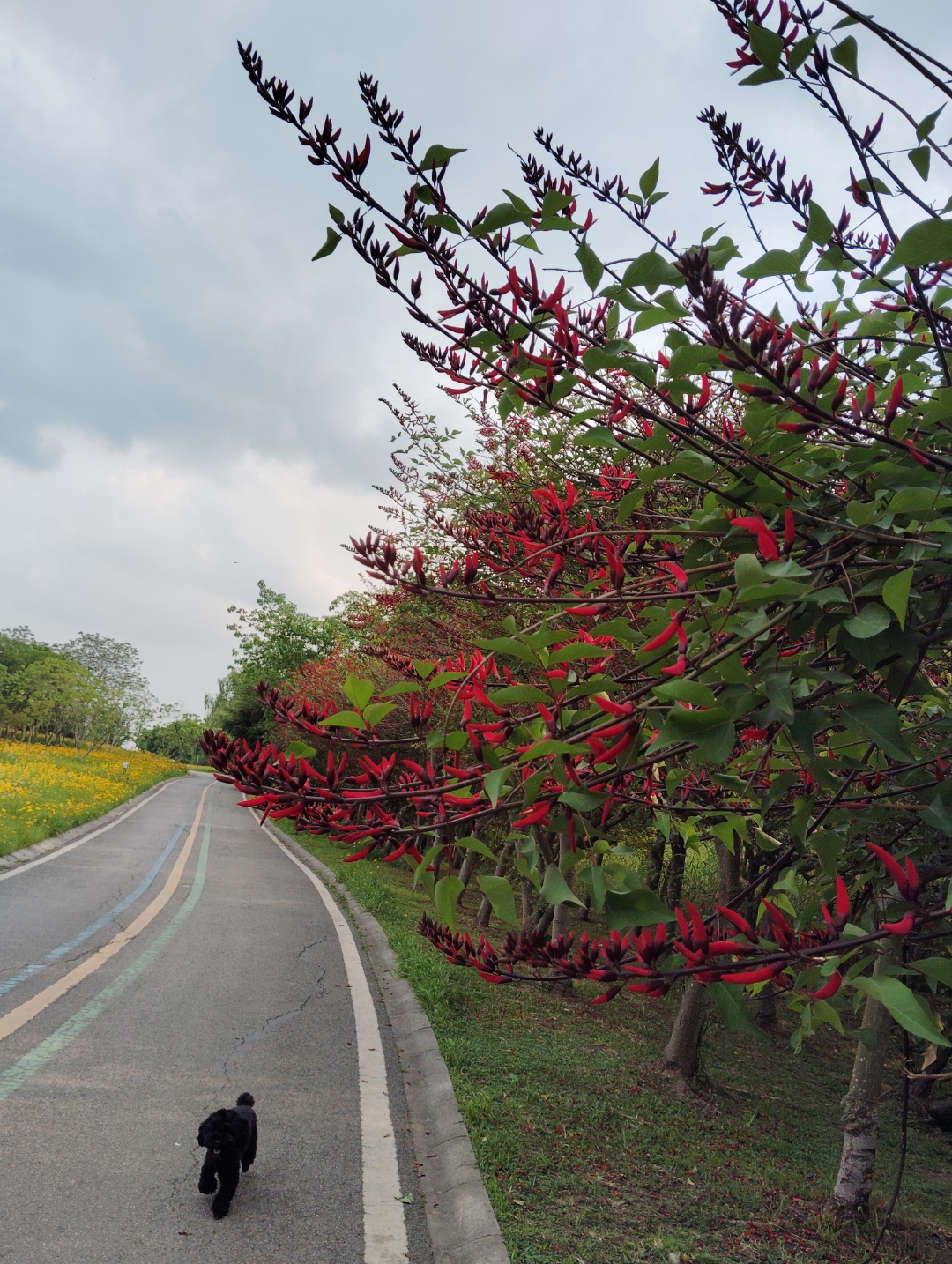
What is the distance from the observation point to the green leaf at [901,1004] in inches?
42.5

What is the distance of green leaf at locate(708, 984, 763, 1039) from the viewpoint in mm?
1325

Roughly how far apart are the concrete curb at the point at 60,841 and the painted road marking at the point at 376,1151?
6485 mm

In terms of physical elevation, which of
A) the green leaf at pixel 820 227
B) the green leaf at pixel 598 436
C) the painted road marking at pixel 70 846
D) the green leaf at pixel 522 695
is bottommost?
the painted road marking at pixel 70 846

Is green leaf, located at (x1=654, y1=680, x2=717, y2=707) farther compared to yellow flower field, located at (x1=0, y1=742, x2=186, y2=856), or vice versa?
yellow flower field, located at (x1=0, y1=742, x2=186, y2=856)

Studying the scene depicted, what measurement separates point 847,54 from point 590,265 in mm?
709

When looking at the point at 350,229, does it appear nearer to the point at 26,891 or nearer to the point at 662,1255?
the point at 662,1255

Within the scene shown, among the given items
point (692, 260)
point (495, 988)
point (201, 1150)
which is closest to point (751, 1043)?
point (495, 988)

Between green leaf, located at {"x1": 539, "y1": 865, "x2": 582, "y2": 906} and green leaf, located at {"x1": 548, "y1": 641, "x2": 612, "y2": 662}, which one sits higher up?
green leaf, located at {"x1": 548, "y1": 641, "x2": 612, "y2": 662}

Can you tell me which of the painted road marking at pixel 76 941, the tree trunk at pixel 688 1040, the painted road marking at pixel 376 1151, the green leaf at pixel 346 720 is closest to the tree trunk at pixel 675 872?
the tree trunk at pixel 688 1040

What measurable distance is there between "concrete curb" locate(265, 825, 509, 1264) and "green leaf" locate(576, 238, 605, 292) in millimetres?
3652

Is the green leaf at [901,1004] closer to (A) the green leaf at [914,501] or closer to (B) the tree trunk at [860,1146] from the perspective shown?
(A) the green leaf at [914,501]

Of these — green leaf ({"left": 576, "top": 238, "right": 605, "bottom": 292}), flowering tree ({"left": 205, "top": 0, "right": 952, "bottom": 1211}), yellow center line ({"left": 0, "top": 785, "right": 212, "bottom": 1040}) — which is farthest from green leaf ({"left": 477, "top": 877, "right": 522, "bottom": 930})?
yellow center line ({"left": 0, "top": 785, "right": 212, "bottom": 1040})

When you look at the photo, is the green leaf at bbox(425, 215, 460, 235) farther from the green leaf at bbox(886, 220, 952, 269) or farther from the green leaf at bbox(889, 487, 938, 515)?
the green leaf at bbox(889, 487, 938, 515)

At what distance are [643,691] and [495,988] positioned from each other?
24.9ft
